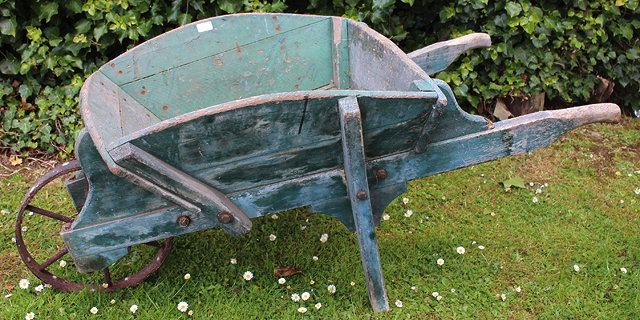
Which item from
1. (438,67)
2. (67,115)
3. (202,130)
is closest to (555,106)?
(438,67)

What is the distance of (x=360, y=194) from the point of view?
2451 millimetres

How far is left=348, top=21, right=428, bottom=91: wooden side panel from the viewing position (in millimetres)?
2693

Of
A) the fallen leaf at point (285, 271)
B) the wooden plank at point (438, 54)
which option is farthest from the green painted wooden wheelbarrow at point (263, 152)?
the fallen leaf at point (285, 271)

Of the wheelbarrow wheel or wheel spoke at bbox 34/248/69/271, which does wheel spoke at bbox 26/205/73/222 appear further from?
wheel spoke at bbox 34/248/69/271

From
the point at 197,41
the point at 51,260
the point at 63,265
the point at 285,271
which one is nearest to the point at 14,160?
the point at 63,265

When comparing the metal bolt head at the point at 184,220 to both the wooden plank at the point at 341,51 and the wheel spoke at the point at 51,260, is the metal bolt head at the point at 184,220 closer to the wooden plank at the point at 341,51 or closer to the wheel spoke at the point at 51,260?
the wheel spoke at the point at 51,260

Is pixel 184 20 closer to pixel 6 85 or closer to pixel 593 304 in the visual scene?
pixel 6 85

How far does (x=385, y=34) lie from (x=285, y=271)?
1.86m

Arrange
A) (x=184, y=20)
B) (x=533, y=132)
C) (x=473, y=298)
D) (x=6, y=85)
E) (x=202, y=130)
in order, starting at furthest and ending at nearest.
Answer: (x=6, y=85) → (x=184, y=20) → (x=473, y=298) → (x=533, y=132) → (x=202, y=130)

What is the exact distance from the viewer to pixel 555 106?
4688 mm

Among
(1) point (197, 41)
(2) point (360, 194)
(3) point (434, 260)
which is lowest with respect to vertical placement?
(3) point (434, 260)

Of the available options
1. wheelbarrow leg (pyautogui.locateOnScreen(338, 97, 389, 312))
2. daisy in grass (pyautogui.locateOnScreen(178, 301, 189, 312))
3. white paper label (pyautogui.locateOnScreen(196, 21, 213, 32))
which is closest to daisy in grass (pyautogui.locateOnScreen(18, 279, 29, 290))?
daisy in grass (pyautogui.locateOnScreen(178, 301, 189, 312))

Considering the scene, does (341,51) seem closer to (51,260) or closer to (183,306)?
(183,306)

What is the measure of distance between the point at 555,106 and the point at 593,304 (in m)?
2.26
